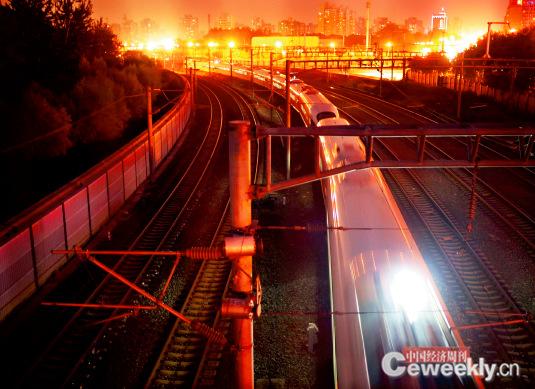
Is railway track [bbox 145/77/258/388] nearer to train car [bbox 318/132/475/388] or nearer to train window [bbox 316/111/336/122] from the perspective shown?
train car [bbox 318/132/475/388]

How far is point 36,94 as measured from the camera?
900 inches

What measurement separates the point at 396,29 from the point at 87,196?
15466 cm

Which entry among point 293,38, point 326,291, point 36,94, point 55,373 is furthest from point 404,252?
point 293,38

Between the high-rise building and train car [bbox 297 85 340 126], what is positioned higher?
the high-rise building

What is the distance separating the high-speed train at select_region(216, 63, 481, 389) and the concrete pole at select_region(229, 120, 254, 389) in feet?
5.01

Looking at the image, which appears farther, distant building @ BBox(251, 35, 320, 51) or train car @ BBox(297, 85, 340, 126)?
distant building @ BBox(251, 35, 320, 51)

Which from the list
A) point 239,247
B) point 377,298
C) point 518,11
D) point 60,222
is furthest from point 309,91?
point 518,11

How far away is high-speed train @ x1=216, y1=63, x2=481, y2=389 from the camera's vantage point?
21.9 ft

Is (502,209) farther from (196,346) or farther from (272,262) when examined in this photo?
(196,346)

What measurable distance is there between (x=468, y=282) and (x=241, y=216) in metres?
8.44

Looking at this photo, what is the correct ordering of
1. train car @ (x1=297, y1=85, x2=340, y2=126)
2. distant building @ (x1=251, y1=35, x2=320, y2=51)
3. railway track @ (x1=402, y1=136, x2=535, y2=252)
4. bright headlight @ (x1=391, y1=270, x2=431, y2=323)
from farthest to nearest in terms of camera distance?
distant building @ (x1=251, y1=35, x2=320, y2=51)
train car @ (x1=297, y1=85, x2=340, y2=126)
railway track @ (x1=402, y1=136, x2=535, y2=252)
bright headlight @ (x1=391, y1=270, x2=431, y2=323)

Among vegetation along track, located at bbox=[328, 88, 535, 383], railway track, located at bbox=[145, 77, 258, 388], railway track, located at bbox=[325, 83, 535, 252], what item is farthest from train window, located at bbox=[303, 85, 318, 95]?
railway track, located at bbox=[145, 77, 258, 388]

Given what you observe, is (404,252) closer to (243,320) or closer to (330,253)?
(330,253)

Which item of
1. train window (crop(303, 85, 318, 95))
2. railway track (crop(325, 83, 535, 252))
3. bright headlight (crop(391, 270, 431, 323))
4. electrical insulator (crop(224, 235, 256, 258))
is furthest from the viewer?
train window (crop(303, 85, 318, 95))
